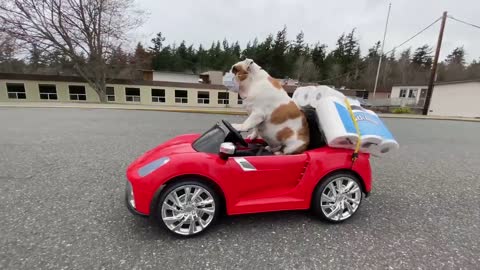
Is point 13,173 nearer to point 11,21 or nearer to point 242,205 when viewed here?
point 242,205

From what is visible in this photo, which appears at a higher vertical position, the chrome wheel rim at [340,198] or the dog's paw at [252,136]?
the dog's paw at [252,136]

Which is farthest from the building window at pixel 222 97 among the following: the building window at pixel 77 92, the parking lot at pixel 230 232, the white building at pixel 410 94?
the parking lot at pixel 230 232

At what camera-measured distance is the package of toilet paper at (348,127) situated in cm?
238

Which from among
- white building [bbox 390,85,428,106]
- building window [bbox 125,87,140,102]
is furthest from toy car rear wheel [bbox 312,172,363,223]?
white building [bbox 390,85,428,106]

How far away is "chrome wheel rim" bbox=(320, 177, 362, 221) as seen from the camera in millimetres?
2531

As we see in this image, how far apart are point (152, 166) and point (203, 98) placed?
96.2 feet

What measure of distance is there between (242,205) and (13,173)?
3748 mm

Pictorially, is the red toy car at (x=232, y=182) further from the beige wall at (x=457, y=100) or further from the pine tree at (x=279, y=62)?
the pine tree at (x=279, y=62)

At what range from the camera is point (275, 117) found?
2.67 metres

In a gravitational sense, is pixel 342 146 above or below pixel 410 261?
above

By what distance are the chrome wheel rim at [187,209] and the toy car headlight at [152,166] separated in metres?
0.27

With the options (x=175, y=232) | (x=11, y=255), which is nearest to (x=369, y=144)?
(x=175, y=232)

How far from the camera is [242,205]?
2338 millimetres

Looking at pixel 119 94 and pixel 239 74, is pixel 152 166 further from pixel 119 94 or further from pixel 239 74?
pixel 119 94
